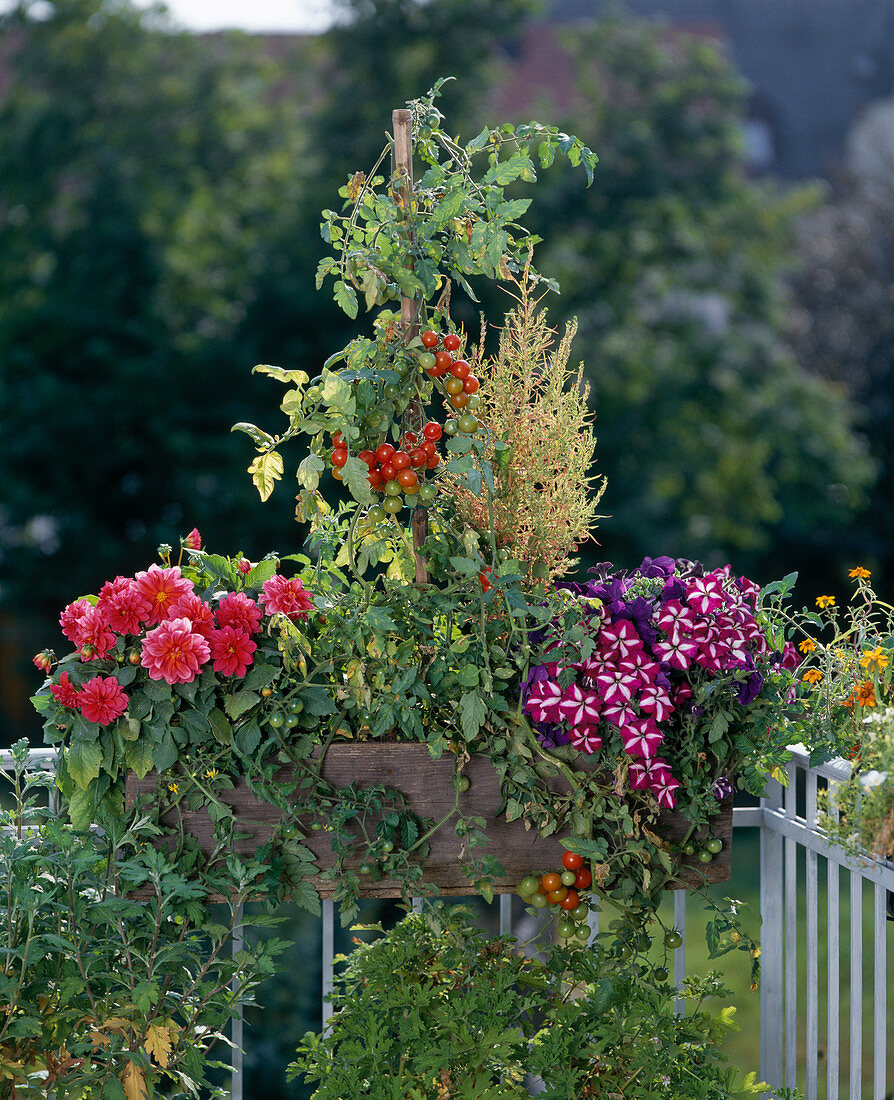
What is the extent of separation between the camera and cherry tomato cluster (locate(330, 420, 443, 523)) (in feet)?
5.65

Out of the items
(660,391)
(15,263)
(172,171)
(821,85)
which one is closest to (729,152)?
(660,391)

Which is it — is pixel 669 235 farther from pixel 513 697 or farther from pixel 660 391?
pixel 513 697

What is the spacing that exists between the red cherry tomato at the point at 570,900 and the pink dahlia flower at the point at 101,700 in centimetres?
79

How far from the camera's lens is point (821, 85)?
13422mm

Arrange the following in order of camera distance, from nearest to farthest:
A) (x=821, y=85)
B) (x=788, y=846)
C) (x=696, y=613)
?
(x=696, y=613) → (x=788, y=846) → (x=821, y=85)

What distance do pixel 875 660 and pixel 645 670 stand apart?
1.26 feet

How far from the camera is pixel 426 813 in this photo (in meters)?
1.77

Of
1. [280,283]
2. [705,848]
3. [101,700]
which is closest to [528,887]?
[705,848]

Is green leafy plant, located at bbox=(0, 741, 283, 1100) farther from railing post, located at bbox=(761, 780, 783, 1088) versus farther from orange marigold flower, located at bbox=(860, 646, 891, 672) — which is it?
orange marigold flower, located at bbox=(860, 646, 891, 672)

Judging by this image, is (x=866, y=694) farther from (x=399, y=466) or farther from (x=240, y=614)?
(x=240, y=614)

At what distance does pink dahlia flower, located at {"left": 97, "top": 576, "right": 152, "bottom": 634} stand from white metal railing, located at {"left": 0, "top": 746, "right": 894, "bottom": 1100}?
36 centimetres

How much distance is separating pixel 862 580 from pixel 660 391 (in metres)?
6.12

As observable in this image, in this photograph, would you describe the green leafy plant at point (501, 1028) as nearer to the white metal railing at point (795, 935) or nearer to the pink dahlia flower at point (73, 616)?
the white metal railing at point (795, 935)

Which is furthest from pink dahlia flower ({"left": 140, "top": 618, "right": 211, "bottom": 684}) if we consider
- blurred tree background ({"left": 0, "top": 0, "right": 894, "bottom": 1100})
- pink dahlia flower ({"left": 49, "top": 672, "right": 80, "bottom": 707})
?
blurred tree background ({"left": 0, "top": 0, "right": 894, "bottom": 1100})
